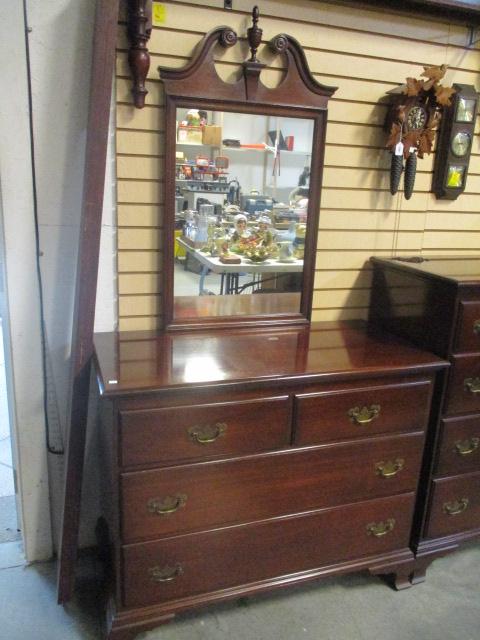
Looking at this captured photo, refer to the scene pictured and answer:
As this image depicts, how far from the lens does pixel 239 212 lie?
1.94 metres

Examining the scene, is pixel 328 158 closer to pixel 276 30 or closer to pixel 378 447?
pixel 276 30

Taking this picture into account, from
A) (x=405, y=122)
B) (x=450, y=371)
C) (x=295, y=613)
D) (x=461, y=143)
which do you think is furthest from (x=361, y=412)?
(x=461, y=143)

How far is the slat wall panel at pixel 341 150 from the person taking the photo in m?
1.77

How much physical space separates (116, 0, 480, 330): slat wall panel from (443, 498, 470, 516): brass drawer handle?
33.7 inches

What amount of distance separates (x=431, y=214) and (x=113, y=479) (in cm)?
171

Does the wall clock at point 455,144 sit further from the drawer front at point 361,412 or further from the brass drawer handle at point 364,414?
the brass drawer handle at point 364,414

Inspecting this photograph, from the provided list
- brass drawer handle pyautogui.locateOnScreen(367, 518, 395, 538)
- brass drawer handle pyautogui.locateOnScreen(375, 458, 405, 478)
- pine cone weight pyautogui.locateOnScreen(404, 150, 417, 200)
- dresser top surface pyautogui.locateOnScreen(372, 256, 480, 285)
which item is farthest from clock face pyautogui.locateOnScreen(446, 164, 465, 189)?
brass drawer handle pyautogui.locateOnScreen(367, 518, 395, 538)

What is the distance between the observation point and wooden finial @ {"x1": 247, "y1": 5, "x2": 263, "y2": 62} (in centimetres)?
176

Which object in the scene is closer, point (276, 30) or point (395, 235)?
point (276, 30)

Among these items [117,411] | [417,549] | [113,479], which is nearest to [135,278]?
[117,411]

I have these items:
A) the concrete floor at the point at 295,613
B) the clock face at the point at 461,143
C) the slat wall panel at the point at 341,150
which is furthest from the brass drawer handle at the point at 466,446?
the clock face at the point at 461,143

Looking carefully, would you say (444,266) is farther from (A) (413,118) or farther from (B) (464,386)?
(A) (413,118)

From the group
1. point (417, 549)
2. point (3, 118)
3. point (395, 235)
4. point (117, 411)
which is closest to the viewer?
point (117, 411)

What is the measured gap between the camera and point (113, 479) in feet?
4.92
